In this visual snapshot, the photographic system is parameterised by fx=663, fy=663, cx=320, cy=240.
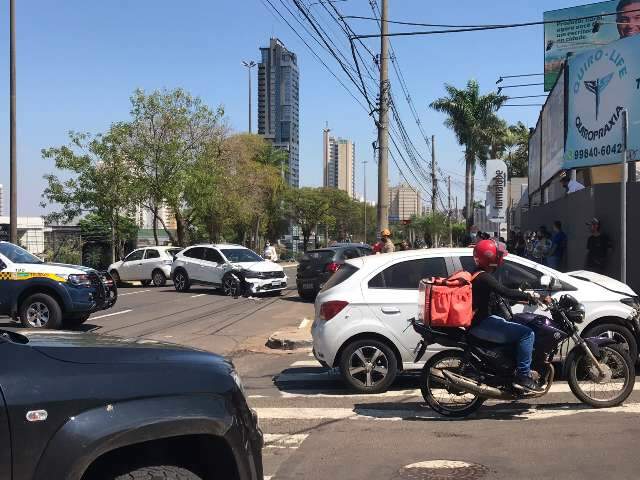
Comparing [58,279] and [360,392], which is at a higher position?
[58,279]

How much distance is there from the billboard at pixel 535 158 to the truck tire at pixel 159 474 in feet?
85.2

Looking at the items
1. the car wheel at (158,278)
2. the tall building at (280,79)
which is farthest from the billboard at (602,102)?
the car wheel at (158,278)

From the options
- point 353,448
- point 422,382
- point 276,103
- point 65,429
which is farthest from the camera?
point 276,103

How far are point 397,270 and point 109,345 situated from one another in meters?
5.24

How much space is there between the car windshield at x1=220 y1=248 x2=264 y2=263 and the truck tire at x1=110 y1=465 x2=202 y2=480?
18.8 m

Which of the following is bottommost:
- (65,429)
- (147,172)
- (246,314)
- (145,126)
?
(246,314)

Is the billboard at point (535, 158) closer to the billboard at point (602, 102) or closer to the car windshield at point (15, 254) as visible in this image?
the billboard at point (602, 102)

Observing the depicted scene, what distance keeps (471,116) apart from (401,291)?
134 feet

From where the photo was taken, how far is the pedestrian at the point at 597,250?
535 inches

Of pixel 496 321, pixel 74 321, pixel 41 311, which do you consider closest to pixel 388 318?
pixel 496 321

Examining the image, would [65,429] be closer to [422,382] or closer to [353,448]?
[353,448]

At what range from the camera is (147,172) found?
30344 mm

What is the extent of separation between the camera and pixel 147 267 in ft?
84.4

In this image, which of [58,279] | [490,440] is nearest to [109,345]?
[490,440]
